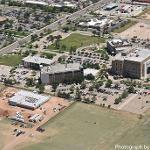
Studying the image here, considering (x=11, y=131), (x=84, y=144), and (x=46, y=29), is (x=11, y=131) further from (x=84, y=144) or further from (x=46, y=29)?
(x=46, y=29)

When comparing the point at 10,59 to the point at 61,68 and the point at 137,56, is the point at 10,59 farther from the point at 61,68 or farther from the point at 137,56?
the point at 137,56

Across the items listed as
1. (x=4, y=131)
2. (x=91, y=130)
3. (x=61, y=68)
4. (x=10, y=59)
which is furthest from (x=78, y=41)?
(x=4, y=131)

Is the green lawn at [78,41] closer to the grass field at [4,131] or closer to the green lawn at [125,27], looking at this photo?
the green lawn at [125,27]

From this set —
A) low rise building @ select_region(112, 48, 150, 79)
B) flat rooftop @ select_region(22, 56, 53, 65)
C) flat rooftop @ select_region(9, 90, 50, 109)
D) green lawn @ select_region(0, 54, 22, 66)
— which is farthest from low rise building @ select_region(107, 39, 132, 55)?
flat rooftop @ select_region(9, 90, 50, 109)

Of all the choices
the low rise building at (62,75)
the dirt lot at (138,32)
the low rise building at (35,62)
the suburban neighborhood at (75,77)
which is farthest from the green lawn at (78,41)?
the low rise building at (62,75)

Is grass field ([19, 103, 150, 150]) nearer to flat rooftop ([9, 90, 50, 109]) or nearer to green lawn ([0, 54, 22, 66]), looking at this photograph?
flat rooftop ([9, 90, 50, 109])
